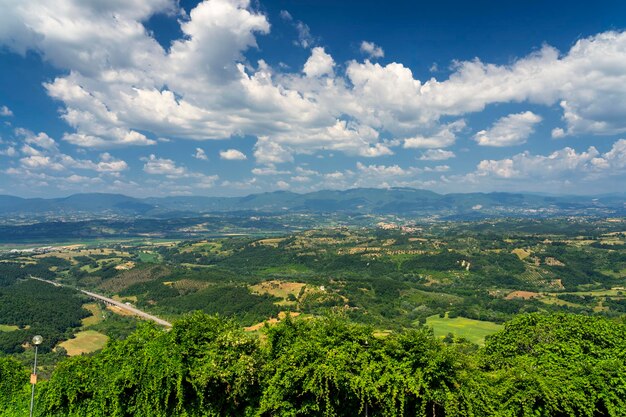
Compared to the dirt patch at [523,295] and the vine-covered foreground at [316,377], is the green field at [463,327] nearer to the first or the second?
the dirt patch at [523,295]

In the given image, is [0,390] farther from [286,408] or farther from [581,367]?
[581,367]

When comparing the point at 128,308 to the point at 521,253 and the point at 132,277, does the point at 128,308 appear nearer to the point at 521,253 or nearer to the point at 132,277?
the point at 132,277

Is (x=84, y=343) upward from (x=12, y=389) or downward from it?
downward

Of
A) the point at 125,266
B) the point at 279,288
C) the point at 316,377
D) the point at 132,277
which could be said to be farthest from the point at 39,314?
the point at 316,377

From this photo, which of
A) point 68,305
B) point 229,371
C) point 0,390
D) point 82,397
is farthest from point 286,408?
point 68,305

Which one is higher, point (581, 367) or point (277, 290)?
point (581, 367)

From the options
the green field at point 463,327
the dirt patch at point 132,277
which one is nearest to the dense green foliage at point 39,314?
the dirt patch at point 132,277
